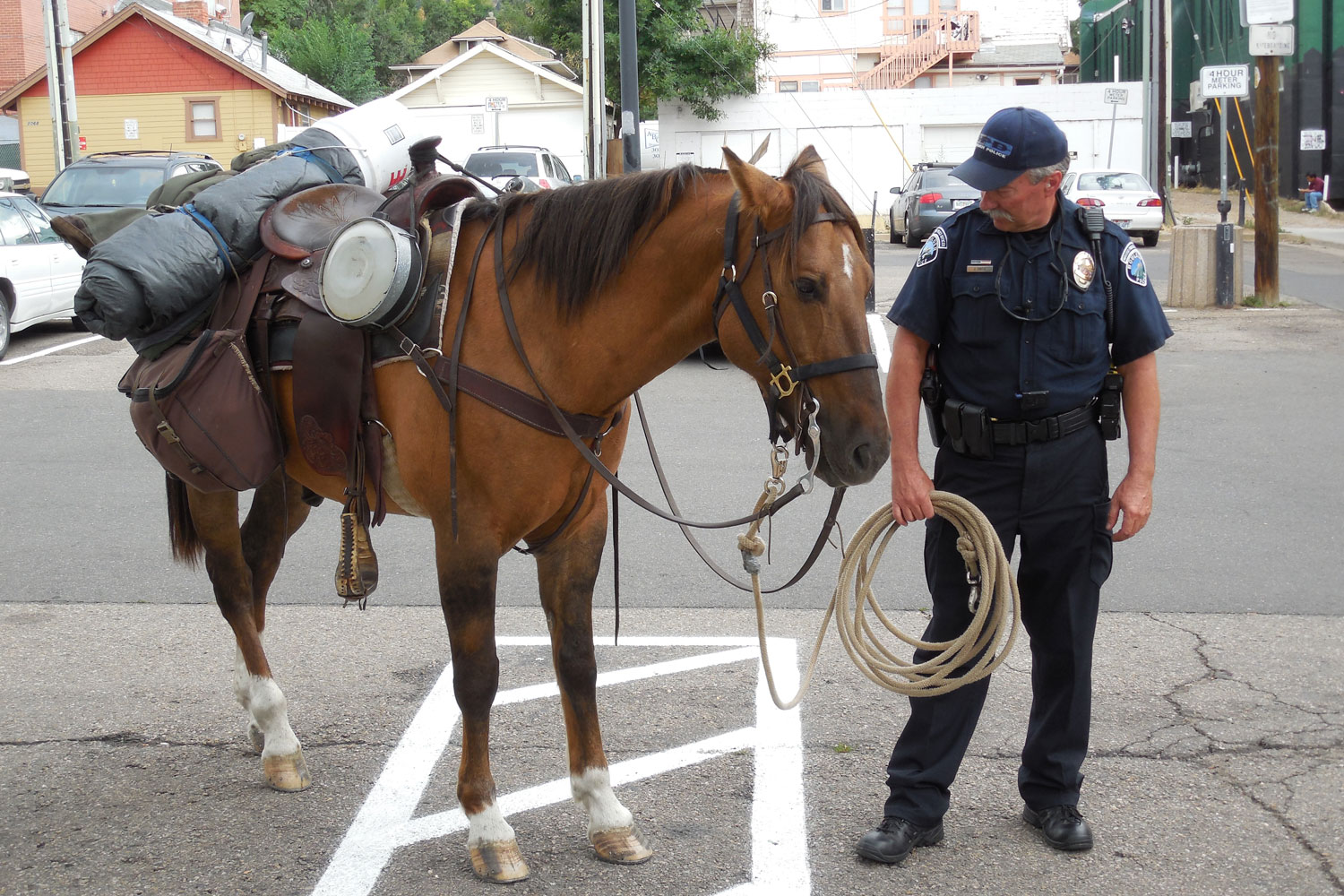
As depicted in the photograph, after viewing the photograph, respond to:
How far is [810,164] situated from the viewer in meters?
3.01

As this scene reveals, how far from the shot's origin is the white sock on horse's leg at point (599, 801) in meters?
3.52

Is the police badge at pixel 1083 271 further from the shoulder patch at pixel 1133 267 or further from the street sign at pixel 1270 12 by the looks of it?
the street sign at pixel 1270 12

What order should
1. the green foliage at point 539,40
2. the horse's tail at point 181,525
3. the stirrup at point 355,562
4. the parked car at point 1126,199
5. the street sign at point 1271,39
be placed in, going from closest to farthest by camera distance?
the stirrup at point 355,562, the horse's tail at point 181,525, the street sign at point 1271,39, the parked car at point 1126,199, the green foliage at point 539,40

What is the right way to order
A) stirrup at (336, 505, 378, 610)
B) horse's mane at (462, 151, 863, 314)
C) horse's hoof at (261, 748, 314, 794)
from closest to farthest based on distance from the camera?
1. horse's mane at (462, 151, 863, 314)
2. stirrup at (336, 505, 378, 610)
3. horse's hoof at (261, 748, 314, 794)

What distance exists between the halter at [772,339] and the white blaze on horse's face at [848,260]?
0.08 meters

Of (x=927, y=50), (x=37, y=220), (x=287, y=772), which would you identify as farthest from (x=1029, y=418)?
(x=927, y=50)

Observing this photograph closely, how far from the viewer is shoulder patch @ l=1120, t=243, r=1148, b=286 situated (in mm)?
3424

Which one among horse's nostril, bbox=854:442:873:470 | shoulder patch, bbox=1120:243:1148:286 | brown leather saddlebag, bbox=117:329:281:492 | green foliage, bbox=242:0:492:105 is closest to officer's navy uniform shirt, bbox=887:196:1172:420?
shoulder patch, bbox=1120:243:1148:286

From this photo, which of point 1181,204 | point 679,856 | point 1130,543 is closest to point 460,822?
point 679,856

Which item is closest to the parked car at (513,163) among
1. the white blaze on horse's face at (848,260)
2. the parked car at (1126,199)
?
the parked car at (1126,199)

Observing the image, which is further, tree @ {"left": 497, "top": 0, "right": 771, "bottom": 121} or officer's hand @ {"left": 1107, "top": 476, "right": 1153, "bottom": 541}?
tree @ {"left": 497, "top": 0, "right": 771, "bottom": 121}

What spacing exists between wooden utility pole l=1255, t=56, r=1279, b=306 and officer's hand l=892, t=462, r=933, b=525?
46.0ft

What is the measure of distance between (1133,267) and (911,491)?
0.92 meters

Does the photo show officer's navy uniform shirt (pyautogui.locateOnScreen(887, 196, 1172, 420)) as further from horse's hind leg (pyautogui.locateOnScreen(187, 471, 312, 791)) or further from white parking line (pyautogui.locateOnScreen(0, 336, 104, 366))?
white parking line (pyautogui.locateOnScreen(0, 336, 104, 366))
